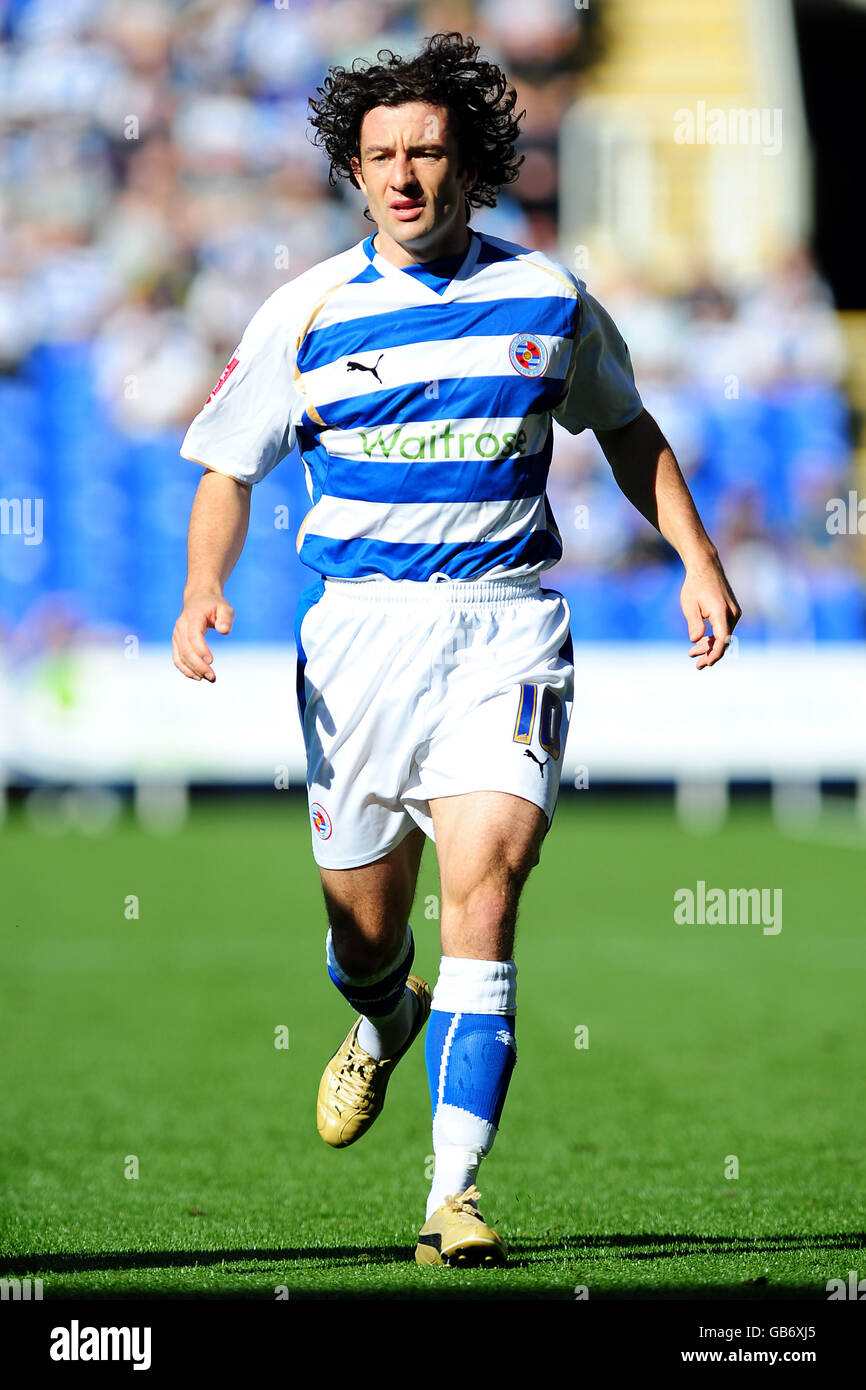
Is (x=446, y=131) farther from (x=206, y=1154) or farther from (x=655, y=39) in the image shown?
(x=655, y=39)

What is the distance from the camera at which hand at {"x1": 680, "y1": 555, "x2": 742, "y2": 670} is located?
160 inches

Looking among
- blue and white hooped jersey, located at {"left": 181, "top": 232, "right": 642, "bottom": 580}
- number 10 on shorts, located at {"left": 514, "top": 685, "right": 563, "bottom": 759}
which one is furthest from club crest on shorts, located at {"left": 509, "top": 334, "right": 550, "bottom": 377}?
number 10 on shorts, located at {"left": 514, "top": 685, "right": 563, "bottom": 759}

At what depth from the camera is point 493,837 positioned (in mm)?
3906

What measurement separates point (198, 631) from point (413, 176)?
103 cm

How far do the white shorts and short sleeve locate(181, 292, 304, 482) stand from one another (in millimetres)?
336

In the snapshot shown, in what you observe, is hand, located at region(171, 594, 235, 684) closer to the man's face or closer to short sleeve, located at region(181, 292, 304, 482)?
short sleeve, located at region(181, 292, 304, 482)

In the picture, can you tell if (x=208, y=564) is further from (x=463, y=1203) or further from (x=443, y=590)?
(x=463, y=1203)

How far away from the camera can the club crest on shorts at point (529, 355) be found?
4.03 meters

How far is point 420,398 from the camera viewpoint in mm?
3996

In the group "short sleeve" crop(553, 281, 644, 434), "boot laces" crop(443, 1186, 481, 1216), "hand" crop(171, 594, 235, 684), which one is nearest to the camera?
"boot laces" crop(443, 1186, 481, 1216)

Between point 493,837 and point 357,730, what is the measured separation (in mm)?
413

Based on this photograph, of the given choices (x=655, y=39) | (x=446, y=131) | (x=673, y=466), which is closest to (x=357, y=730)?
(x=673, y=466)

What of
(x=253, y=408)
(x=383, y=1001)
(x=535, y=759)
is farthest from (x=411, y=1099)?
(x=253, y=408)

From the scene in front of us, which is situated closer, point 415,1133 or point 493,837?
point 493,837
